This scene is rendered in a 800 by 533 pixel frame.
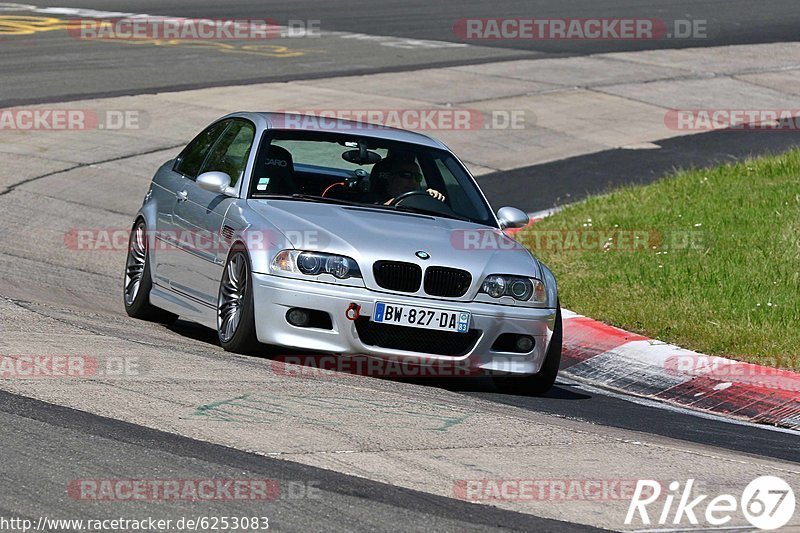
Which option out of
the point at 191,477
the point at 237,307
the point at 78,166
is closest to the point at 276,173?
the point at 237,307

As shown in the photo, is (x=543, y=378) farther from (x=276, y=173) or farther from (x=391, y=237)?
(x=276, y=173)

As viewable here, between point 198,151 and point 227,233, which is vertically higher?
point 198,151

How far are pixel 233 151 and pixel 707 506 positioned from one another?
4877mm

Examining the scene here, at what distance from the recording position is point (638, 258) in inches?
499

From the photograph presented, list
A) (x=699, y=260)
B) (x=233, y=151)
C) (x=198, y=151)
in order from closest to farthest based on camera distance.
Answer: (x=233, y=151) < (x=198, y=151) < (x=699, y=260)

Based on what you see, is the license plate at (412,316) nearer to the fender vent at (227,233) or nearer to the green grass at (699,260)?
the fender vent at (227,233)

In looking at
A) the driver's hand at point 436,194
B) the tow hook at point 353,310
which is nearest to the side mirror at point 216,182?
the driver's hand at point 436,194

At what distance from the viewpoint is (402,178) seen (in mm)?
9633

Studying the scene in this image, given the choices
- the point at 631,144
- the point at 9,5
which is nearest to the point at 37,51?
the point at 9,5

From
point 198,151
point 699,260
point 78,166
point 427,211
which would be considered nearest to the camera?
point 427,211

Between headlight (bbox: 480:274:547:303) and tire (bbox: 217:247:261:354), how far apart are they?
→ 1.35 meters

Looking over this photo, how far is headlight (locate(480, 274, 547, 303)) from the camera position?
8562 mm

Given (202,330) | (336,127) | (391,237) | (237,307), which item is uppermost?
(336,127)

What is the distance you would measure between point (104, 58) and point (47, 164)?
7.72m
